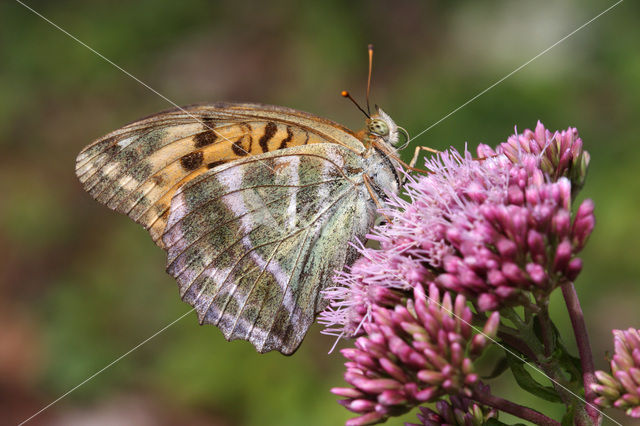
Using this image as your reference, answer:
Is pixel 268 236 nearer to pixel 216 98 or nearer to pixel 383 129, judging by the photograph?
pixel 383 129

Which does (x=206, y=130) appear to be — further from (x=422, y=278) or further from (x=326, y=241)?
(x=422, y=278)

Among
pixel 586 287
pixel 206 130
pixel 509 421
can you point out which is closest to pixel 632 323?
pixel 586 287

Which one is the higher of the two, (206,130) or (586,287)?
(586,287)

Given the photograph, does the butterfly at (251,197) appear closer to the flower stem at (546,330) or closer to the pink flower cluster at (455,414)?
the pink flower cluster at (455,414)

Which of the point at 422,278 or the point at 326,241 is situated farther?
the point at 326,241

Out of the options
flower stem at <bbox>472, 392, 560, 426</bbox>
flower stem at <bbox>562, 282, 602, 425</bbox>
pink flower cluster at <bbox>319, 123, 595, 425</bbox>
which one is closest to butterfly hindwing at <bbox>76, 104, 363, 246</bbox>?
pink flower cluster at <bbox>319, 123, 595, 425</bbox>

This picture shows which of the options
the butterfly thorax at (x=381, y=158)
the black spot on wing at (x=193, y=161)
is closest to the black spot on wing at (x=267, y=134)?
the black spot on wing at (x=193, y=161)

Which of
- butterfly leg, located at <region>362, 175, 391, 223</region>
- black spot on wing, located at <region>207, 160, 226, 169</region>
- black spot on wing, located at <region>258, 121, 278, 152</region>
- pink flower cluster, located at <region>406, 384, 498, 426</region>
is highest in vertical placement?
black spot on wing, located at <region>258, 121, 278, 152</region>

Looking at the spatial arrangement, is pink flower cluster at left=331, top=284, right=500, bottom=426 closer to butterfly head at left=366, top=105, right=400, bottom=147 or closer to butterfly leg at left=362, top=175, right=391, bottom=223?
butterfly leg at left=362, top=175, right=391, bottom=223
